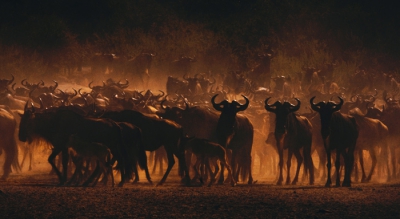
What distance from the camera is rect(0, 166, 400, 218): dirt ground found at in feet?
41.7

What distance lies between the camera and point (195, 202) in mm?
13805

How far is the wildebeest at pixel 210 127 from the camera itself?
19.6 metres

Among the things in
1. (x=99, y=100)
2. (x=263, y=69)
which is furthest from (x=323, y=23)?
(x=99, y=100)

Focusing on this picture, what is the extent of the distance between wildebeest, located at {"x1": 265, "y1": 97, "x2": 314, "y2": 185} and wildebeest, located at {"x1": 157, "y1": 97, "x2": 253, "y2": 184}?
0.80 meters

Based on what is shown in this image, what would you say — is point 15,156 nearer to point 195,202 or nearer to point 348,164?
point 348,164

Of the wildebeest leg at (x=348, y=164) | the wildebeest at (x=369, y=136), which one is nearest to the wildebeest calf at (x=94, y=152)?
the wildebeest leg at (x=348, y=164)

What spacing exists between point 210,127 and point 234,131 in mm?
1261

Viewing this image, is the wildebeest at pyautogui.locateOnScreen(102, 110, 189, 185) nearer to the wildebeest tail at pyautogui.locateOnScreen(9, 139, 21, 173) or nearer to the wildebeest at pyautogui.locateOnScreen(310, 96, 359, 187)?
the wildebeest at pyautogui.locateOnScreen(310, 96, 359, 187)

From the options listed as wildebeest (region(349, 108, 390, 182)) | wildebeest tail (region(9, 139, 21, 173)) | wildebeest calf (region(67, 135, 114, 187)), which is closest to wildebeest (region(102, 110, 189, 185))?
wildebeest calf (region(67, 135, 114, 187))

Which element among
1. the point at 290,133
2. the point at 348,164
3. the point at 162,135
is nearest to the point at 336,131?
the point at 348,164

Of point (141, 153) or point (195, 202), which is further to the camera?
point (141, 153)

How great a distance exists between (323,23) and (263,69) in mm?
13813

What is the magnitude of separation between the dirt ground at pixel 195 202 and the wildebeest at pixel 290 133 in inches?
99.3

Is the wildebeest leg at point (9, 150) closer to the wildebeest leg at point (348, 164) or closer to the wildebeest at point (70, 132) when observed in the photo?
the wildebeest at point (70, 132)
